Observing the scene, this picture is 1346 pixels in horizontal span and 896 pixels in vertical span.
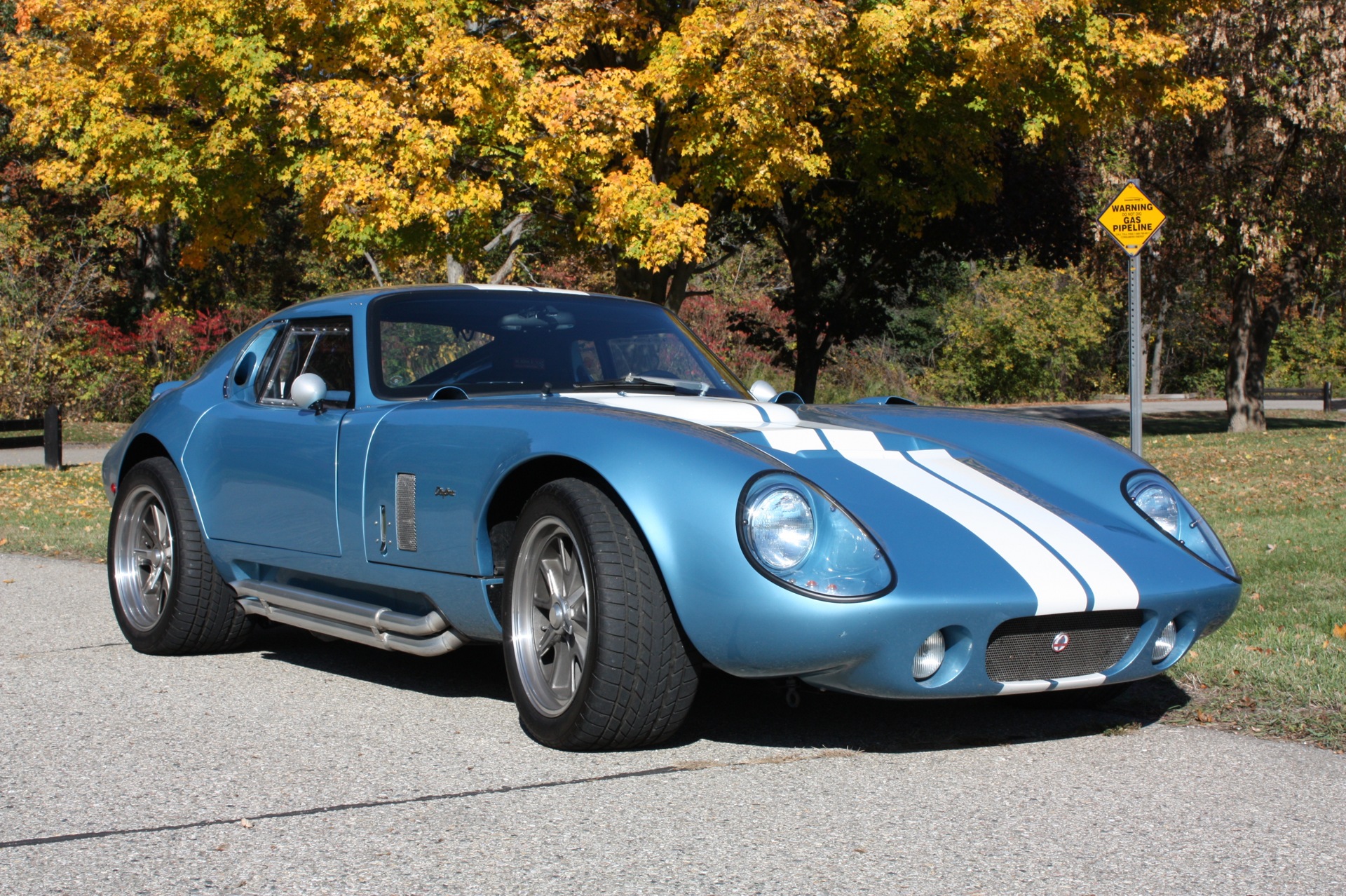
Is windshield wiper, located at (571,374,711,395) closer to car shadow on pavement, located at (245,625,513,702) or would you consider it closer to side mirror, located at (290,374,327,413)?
side mirror, located at (290,374,327,413)

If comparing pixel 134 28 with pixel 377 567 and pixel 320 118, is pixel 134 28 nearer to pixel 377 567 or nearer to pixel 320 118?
pixel 320 118

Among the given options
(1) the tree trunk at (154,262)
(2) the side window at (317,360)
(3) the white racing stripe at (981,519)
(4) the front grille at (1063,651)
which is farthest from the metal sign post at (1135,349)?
(1) the tree trunk at (154,262)

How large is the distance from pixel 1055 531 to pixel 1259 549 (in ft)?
17.2

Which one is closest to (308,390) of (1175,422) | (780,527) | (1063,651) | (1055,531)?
(780,527)

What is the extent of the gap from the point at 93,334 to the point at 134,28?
437 inches

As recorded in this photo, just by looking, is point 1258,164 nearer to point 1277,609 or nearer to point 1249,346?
point 1249,346

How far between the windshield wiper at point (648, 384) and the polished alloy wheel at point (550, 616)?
1059 millimetres

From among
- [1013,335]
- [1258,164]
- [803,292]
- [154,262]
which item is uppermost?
[1258,164]

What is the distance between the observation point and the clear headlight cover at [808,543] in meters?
3.46

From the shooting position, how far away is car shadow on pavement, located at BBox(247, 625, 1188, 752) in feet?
13.4

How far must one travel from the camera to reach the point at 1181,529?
421 centimetres

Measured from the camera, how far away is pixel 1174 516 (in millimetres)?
4254

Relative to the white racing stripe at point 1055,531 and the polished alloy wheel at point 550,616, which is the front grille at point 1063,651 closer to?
the white racing stripe at point 1055,531

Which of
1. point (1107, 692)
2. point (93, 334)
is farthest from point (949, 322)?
point (1107, 692)
